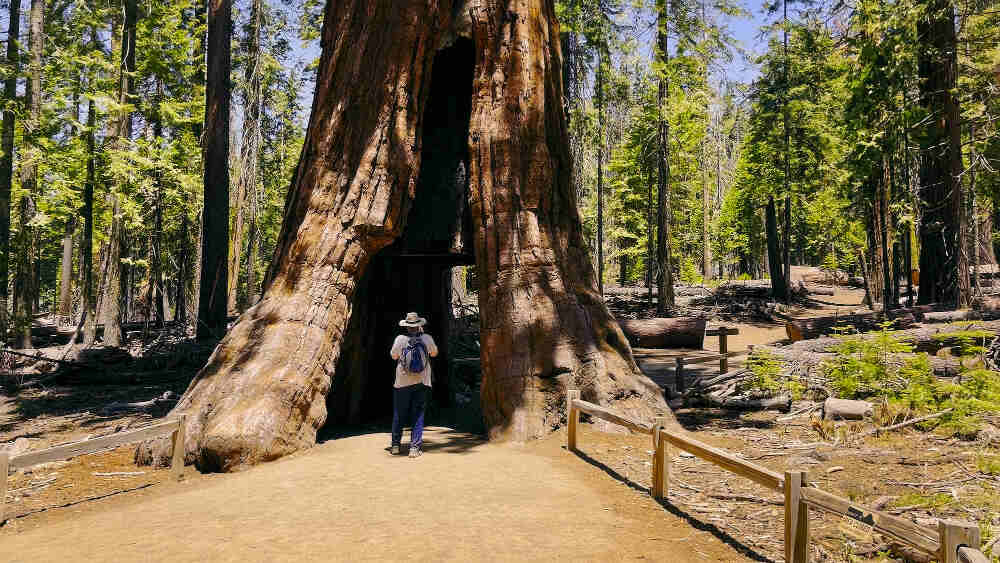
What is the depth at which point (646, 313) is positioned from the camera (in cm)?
2477

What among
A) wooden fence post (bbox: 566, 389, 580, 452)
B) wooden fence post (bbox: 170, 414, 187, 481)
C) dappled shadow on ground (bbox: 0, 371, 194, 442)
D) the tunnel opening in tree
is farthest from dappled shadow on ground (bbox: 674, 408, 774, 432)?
dappled shadow on ground (bbox: 0, 371, 194, 442)

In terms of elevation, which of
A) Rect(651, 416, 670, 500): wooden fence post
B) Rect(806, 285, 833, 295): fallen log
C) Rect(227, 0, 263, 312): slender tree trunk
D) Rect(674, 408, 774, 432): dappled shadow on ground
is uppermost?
Rect(227, 0, 263, 312): slender tree trunk

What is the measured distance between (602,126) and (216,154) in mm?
18479

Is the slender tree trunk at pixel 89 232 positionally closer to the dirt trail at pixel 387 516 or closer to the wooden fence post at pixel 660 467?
the dirt trail at pixel 387 516

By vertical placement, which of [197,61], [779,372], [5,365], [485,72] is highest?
[197,61]

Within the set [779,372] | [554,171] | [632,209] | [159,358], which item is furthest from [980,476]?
[632,209]

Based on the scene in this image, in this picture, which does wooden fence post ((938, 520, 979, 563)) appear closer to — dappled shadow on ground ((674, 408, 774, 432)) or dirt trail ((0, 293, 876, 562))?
dirt trail ((0, 293, 876, 562))

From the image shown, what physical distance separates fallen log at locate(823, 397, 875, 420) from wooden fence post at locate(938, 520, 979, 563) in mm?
6004

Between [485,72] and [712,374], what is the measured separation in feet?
27.3

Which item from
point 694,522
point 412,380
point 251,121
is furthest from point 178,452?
point 251,121

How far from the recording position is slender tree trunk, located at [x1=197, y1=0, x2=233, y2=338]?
14352 mm

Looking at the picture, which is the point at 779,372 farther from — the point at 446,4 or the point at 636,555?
the point at 446,4

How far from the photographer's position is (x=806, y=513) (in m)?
4.12

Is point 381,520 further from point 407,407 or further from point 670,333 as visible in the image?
point 670,333
